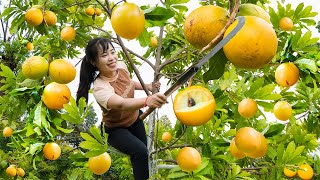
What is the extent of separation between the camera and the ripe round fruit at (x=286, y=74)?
4.65ft

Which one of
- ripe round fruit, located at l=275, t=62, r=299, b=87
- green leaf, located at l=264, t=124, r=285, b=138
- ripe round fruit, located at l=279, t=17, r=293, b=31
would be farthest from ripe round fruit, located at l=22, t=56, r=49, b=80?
ripe round fruit, located at l=279, t=17, r=293, b=31

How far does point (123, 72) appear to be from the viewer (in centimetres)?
270

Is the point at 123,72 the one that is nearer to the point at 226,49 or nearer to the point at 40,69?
the point at 40,69

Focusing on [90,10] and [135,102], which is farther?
[90,10]

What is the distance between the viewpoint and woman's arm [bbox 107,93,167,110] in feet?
4.35

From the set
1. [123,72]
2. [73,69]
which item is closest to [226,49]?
[73,69]

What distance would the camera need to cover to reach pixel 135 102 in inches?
69.9

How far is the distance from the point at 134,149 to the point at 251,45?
6.11 feet

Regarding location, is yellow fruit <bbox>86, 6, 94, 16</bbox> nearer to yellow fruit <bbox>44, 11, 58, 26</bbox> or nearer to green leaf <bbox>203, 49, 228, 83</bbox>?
yellow fruit <bbox>44, 11, 58, 26</bbox>

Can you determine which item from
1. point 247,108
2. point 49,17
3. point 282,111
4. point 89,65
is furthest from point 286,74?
point 89,65

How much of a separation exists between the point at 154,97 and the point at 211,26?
0.67m

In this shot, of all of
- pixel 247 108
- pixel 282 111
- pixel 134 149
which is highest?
pixel 247 108

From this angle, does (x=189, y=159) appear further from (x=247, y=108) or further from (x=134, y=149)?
(x=134, y=149)

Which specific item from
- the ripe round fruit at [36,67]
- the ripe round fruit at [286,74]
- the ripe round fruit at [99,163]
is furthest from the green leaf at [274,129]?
the ripe round fruit at [36,67]
